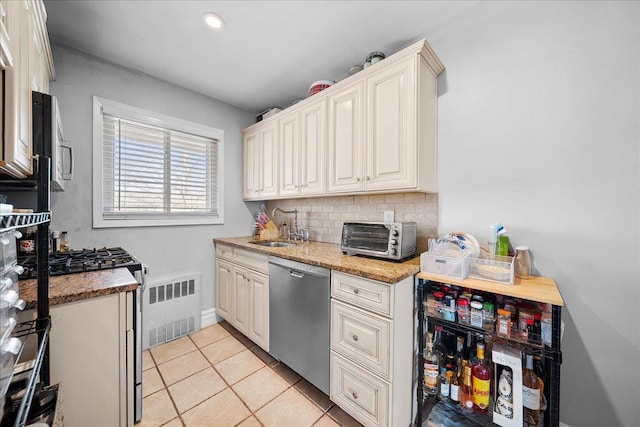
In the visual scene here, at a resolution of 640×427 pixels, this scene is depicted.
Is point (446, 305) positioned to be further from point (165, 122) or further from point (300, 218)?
point (165, 122)

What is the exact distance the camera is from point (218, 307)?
8.87 feet

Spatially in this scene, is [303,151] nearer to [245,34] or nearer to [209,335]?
[245,34]

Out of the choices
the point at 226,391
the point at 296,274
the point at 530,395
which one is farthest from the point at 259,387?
the point at 530,395

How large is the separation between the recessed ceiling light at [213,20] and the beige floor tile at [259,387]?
100 inches

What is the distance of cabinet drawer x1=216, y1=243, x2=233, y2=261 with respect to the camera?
2.53m

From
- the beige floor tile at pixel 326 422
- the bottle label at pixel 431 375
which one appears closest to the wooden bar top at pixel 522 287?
the bottle label at pixel 431 375

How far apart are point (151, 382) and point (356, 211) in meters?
2.07

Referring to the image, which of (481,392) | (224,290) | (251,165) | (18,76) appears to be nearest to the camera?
(18,76)

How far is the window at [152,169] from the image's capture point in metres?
2.13

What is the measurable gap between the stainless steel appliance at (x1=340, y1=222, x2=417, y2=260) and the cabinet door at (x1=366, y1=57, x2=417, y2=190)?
0.92ft

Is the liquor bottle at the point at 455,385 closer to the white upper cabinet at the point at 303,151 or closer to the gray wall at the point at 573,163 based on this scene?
the gray wall at the point at 573,163

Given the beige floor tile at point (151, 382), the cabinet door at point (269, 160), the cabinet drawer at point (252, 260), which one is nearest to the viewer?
the beige floor tile at point (151, 382)

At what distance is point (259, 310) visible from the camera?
212 centimetres

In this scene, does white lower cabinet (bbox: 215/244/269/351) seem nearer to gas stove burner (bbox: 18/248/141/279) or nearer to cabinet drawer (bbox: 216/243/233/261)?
cabinet drawer (bbox: 216/243/233/261)
